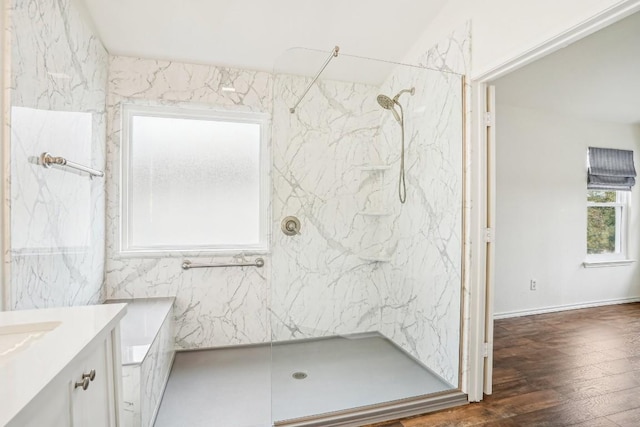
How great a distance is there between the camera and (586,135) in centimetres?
414

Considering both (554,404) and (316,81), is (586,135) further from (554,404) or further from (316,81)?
A: (316,81)

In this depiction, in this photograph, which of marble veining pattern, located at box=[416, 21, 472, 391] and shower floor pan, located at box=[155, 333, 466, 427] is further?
marble veining pattern, located at box=[416, 21, 472, 391]

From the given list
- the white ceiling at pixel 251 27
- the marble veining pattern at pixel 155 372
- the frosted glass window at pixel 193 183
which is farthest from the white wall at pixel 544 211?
the marble veining pattern at pixel 155 372

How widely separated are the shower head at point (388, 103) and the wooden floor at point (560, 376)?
210 centimetres

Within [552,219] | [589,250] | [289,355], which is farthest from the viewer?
[589,250]

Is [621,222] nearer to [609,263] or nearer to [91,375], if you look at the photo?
[609,263]

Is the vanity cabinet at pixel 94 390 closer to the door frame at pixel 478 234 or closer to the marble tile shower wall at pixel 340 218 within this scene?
the marble tile shower wall at pixel 340 218

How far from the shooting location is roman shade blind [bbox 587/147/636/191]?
13.7 feet

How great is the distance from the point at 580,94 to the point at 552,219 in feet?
4.75

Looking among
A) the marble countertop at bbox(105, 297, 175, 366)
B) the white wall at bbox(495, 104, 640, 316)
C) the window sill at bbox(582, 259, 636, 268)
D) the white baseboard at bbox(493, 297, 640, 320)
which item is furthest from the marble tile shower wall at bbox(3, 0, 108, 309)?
the window sill at bbox(582, 259, 636, 268)

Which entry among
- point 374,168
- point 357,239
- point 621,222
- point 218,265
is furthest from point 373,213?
point 621,222

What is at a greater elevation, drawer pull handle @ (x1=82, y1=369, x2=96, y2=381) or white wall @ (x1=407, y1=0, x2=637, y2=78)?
white wall @ (x1=407, y1=0, x2=637, y2=78)

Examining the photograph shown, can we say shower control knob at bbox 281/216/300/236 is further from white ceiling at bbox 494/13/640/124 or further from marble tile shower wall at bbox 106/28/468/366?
white ceiling at bbox 494/13/640/124

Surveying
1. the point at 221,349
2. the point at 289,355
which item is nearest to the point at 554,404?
the point at 289,355
